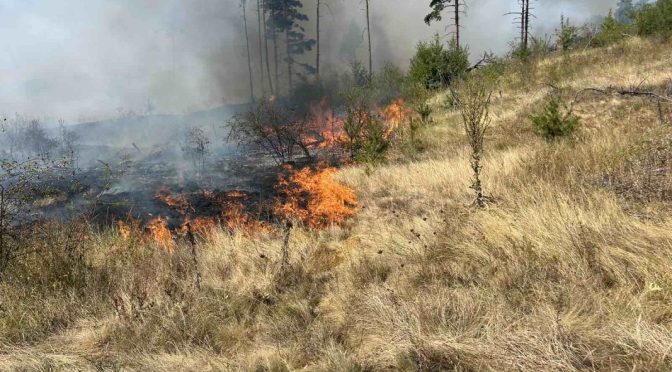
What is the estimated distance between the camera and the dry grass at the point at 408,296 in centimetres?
233

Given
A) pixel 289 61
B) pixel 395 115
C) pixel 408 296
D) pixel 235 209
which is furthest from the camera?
pixel 289 61

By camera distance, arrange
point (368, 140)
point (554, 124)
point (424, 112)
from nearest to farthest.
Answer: point (554, 124)
point (368, 140)
point (424, 112)

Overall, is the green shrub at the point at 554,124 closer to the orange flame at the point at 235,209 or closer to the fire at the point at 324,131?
the orange flame at the point at 235,209

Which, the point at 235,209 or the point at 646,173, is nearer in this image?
the point at 646,173

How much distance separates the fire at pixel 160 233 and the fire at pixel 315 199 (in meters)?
1.80

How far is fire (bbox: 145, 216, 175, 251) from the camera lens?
17.8ft

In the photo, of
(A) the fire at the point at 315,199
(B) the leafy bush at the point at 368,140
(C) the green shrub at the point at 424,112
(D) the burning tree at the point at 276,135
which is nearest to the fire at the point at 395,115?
(C) the green shrub at the point at 424,112

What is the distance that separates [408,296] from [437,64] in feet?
61.2

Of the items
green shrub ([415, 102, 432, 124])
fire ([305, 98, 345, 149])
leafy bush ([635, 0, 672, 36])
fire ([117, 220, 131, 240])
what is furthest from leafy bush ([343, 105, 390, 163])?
leafy bush ([635, 0, 672, 36])

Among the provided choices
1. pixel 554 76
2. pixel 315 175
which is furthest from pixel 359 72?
pixel 315 175

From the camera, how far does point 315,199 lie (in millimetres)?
8922

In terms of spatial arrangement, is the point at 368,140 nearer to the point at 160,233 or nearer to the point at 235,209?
the point at 235,209

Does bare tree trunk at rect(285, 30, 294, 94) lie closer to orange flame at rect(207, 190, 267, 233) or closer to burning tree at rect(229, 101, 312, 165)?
burning tree at rect(229, 101, 312, 165)

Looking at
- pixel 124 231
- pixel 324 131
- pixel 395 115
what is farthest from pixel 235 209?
pixel 324 131
